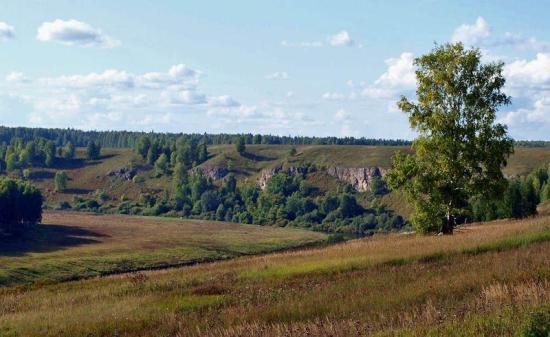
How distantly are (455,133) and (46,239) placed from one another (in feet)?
340

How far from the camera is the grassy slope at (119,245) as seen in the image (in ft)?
297

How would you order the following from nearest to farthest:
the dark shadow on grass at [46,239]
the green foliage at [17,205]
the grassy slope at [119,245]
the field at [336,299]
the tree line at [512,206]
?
the field at [336,299]
the grassy slope at [119,245]
the tree line at [512,206]
the dark shadow on grass at [46,239]
the green foliage at [17,205]

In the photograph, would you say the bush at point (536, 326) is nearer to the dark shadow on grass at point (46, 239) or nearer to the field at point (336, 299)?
the field at point (336, 299)

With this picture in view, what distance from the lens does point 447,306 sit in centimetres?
1286

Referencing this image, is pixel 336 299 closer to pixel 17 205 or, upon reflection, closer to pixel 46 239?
pixel 46 239

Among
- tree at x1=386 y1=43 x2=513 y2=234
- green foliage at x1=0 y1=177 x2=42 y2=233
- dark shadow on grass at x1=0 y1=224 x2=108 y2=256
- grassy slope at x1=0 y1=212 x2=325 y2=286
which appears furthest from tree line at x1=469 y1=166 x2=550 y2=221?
green foliage at x1=0 y1=177 x2=42 y2=233

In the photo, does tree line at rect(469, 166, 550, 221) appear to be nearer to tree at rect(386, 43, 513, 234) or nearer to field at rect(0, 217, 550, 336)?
tree at rect(386, 43, 513, 234)

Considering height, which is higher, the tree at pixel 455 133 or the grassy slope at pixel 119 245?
the tree at pixel 455 133

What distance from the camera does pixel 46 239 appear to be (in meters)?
121

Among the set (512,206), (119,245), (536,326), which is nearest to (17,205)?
(119,245)

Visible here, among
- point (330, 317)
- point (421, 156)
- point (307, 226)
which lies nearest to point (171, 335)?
point (330, 317)

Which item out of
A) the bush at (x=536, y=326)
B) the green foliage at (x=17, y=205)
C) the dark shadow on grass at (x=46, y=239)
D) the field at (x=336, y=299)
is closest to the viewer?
the bush at (x=536, y=326)

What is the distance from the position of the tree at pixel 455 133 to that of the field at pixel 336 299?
28.3ft

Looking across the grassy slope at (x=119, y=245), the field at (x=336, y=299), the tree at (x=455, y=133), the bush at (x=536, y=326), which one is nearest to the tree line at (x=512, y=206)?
the grassy slope at (x=119, y=245)
